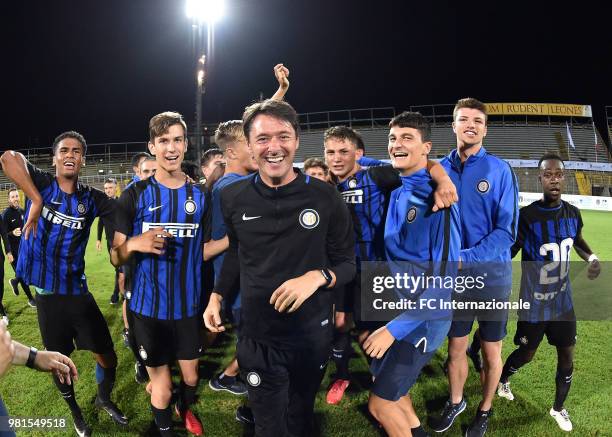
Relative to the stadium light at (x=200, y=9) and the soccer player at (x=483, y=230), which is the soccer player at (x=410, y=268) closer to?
the soccer player at (x=483, y=230)

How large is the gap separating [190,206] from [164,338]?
97cm

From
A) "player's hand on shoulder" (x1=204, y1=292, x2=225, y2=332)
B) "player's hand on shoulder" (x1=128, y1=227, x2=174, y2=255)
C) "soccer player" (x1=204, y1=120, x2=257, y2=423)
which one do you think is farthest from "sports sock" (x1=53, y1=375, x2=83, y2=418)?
"player's hand on shoulder" (x1=204, y1=292, x2=225, y2=332)

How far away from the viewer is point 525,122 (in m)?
40.4

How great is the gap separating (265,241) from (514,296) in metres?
5.75

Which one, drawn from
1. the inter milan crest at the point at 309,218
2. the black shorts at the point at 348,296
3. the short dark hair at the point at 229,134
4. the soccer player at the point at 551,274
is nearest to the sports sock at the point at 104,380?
the black shorts at the point at 348,296

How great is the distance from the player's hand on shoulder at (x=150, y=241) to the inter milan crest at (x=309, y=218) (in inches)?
37.9

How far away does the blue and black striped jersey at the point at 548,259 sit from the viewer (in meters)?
3.35

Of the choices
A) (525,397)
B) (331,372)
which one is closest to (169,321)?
(331,372)

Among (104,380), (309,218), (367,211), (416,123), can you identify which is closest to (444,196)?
(416,123)

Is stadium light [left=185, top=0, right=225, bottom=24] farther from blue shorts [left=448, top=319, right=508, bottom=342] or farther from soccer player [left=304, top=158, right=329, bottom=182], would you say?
blue shorts [left=448, top=319, right=508, bottom=342]

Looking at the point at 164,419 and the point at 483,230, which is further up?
the point at 483,230

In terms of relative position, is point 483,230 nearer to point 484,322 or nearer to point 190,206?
point 484,322

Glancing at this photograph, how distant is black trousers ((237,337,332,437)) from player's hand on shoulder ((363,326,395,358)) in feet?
0.91

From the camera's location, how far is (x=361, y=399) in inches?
146
